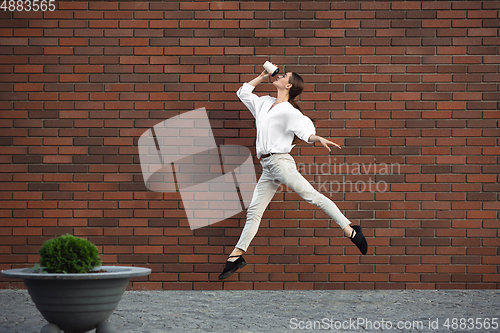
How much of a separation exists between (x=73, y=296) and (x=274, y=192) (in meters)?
2.31

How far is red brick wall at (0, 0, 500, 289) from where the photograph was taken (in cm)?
494

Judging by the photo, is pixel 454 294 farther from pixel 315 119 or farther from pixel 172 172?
pixel 172 172

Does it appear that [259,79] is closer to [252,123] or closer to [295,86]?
[295,86]

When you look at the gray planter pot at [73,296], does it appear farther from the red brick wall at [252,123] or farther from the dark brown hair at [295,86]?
the dark brown hair at [295,86]

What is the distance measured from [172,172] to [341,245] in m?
2.00

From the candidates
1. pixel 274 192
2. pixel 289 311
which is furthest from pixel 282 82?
pixel 289 311

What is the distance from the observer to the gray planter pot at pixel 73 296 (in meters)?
2.88

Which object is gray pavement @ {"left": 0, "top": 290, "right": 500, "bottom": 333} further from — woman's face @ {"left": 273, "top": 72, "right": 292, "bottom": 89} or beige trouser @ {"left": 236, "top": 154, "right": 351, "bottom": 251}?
woman's face @ {"left": 273, "top": 72, "right": 292, "bottom": 89}

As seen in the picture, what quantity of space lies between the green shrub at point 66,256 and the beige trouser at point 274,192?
6.05 ft

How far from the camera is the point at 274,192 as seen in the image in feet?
15.3

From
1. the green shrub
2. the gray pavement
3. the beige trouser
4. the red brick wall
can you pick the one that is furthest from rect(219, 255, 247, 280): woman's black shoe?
the green shrub

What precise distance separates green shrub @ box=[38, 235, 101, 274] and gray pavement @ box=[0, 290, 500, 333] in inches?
28.2

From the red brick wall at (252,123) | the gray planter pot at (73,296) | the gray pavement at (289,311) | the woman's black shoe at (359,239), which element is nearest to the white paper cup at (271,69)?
the red brick wall at (252,123)

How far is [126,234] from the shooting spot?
4949mm
